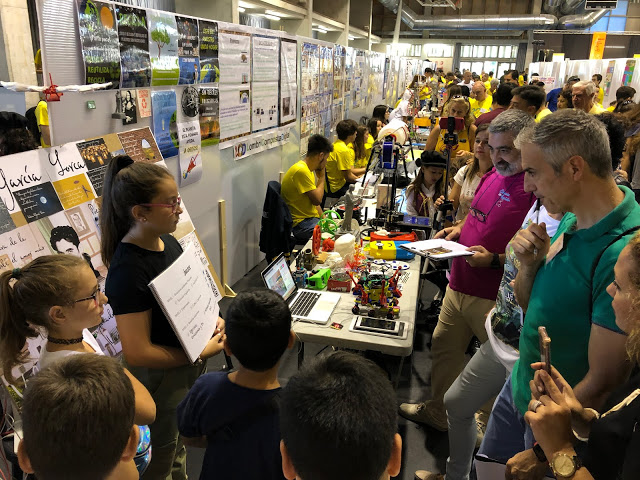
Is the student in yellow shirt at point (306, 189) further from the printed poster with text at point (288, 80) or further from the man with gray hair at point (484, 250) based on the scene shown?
the man with gray hair at point (484, 250)

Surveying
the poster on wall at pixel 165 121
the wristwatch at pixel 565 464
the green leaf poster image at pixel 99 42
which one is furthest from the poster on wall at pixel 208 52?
the wristwatch at pixel 565 464

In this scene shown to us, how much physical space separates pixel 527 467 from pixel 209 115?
3.08 m

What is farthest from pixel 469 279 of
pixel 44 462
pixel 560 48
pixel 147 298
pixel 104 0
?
pixel 560 48

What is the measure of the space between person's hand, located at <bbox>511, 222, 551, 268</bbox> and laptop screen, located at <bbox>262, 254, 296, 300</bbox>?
118 cm

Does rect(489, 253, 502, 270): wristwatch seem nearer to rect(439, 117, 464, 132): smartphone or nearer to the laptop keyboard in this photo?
the laptop keyboard

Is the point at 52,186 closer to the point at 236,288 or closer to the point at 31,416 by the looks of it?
the point at 31,416

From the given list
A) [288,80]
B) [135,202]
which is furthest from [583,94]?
[135,202]

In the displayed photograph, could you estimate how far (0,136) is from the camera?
250 centimetres

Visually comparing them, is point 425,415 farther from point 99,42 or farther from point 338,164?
point 338,164

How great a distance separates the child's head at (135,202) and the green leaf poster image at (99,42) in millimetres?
879

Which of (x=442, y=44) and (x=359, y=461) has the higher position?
(x=442, y=44)

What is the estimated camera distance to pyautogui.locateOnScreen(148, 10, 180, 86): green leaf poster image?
2.79m

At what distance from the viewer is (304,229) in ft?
14.2

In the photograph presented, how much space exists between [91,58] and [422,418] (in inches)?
104
